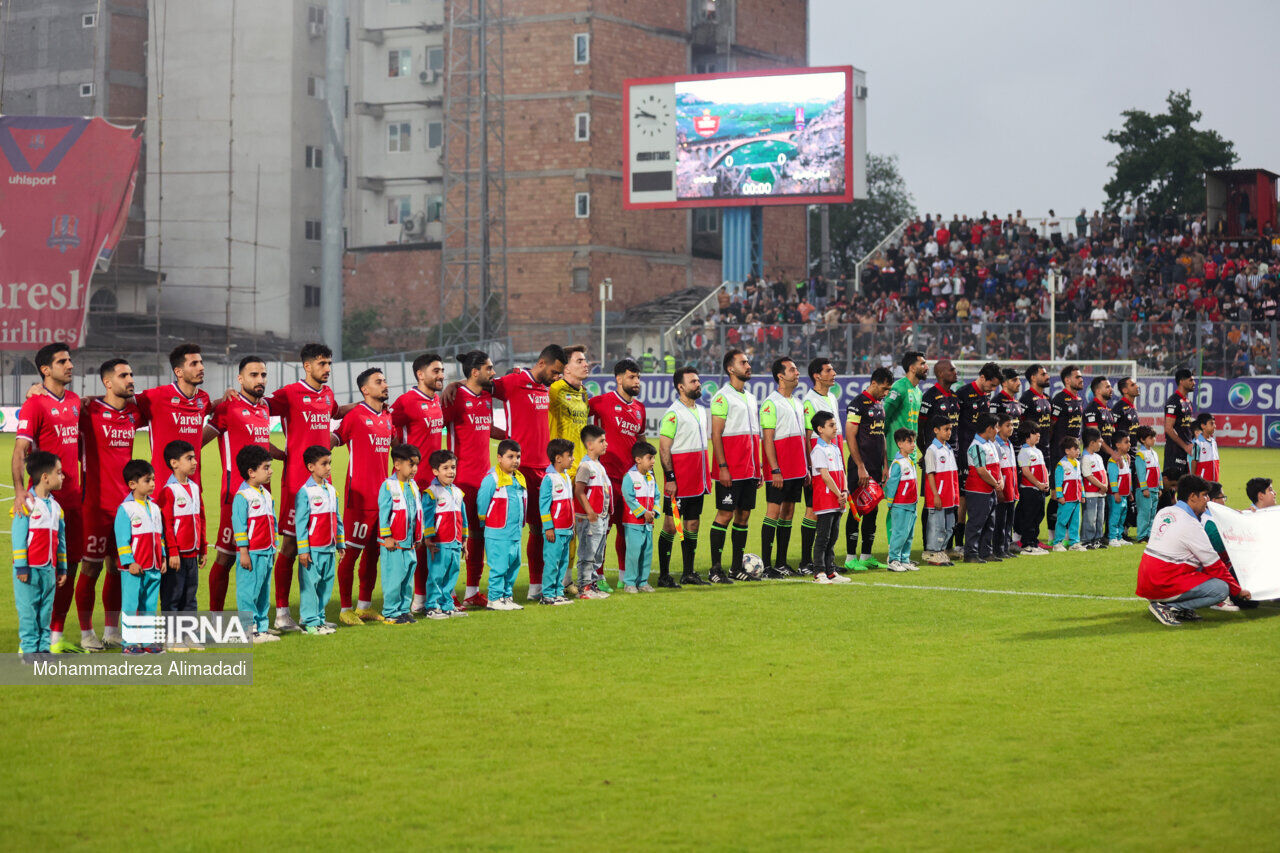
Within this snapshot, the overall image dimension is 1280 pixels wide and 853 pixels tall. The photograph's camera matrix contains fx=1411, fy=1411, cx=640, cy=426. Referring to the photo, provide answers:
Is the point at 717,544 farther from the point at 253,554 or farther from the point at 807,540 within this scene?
the point at 253,554

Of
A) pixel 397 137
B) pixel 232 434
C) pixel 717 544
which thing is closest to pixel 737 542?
pixel 717 544

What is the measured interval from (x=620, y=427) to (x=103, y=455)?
489 centimetres

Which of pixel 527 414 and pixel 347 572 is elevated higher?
pixel 527 414

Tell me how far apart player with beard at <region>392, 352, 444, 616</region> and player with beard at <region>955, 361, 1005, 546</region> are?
618 centimetres

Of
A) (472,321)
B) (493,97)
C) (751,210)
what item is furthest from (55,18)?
(751,210)

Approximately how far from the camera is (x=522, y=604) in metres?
12.3

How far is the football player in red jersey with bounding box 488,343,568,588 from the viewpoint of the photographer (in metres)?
12.5

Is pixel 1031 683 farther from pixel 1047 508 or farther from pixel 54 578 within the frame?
pixel 1047 508

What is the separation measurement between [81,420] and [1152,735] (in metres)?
7.35

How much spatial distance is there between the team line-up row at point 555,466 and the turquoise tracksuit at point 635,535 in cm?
3

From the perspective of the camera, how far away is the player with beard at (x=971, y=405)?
15336 mm

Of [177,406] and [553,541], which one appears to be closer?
[177,406]

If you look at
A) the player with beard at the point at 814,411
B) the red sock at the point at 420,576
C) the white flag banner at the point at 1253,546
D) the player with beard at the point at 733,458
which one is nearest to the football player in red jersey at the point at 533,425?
the red sock at the point at 420,576

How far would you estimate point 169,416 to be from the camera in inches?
403
